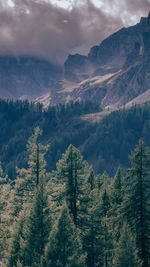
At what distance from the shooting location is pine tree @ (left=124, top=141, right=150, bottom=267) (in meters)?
30.7

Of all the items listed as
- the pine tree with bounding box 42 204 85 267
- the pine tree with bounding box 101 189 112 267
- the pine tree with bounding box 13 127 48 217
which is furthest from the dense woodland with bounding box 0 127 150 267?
the pine tree with bounding box 13 127 48 217

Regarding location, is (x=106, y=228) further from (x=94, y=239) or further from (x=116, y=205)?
(x=116, y=205)

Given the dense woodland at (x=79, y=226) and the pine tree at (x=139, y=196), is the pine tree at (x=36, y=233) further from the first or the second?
the pine tree at (x=139, y=196)

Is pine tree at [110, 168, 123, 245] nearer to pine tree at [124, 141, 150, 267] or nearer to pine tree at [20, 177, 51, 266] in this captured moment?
pine tree at [124, 141, 150, 267]

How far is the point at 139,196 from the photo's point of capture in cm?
3109

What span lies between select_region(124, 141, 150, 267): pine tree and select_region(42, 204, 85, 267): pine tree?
230 inches

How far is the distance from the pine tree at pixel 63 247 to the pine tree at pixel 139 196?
5.84 meters

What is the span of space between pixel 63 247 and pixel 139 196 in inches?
338

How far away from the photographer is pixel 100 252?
119 ft

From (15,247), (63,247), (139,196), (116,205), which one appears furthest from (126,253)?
(15,247)

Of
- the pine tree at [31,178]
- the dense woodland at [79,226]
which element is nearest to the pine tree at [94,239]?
the dense woodland at [79,226]

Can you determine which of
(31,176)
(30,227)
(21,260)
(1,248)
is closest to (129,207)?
(30,227)

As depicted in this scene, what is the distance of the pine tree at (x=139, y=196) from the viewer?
101ft

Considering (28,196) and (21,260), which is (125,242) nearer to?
(21,260)
